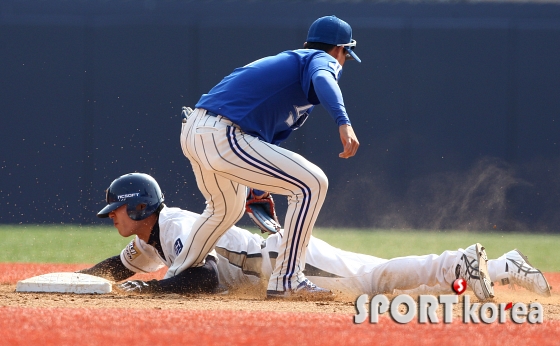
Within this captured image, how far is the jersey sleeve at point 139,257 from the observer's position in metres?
3.93

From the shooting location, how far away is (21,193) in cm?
875

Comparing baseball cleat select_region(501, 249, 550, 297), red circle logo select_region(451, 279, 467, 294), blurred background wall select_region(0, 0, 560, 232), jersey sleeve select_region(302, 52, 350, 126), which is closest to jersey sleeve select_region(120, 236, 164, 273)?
jersey sleeve select_region(302, 52, 350, 126)

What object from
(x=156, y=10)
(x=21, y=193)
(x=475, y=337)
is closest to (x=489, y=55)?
(x=156, y=10)

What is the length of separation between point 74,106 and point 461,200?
14.7 ft

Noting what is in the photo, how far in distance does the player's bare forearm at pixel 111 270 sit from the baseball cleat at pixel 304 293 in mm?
1020

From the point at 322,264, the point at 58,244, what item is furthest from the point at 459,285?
the point at 58,244

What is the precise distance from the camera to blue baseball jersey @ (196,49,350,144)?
335 cm

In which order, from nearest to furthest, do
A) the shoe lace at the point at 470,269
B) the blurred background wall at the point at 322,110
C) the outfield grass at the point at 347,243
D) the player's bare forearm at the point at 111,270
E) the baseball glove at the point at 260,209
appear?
the shoe lace at the point at 470,269 < the baseball glove at the point at 260,209 < the player's bare forearm at the point at 111,270 < the outfield grass at the point at 347,243 < the blurred background wall at the point at 322,110

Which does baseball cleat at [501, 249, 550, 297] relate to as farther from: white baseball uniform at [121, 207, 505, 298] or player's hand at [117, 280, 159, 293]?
player's hand at [117, 280, 159, 293]

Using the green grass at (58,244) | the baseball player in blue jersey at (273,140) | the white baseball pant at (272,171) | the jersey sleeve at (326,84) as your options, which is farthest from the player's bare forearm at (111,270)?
the green grass at (58,244)

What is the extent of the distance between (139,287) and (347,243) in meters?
3.85

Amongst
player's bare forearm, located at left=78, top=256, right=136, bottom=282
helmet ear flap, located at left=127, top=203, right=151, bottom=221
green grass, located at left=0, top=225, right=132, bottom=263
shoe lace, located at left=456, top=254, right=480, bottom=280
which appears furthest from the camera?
green grass, located at left=0, top=225, right=132, bottom=263

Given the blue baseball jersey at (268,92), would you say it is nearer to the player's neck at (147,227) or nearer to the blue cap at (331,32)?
the blue cap at (331,32)

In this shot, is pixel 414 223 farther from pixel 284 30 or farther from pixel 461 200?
pixel 284 30
